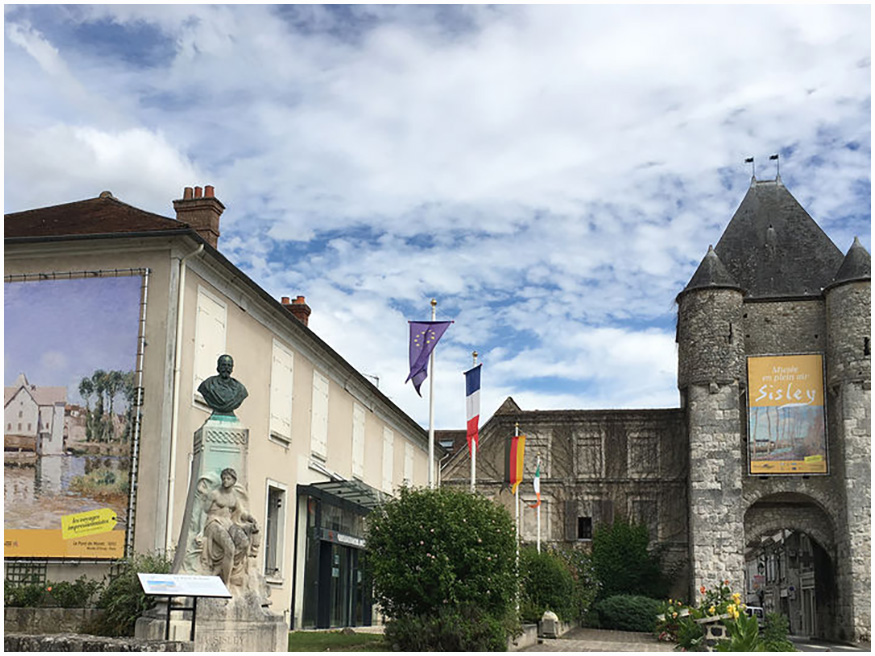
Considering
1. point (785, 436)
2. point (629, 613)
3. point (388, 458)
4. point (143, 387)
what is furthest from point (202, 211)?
point (785, 436)

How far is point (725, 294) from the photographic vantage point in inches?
1425

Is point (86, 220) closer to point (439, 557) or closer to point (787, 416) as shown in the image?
point (439, 557)

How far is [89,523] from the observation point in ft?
48.9

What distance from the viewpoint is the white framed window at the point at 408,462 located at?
3123 cm

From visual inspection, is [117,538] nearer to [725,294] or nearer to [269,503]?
[269,503]

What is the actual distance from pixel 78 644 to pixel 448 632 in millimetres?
7099

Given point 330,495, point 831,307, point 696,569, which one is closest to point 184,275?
point 330,495

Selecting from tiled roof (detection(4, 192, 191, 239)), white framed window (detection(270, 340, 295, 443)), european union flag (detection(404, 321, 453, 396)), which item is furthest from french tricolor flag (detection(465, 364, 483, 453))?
tiled roof (detection(4, 192, 191, 239))

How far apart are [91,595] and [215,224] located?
791cm

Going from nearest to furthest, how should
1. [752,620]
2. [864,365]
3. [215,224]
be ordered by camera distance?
[752,620] < [215,224] < [864,365]

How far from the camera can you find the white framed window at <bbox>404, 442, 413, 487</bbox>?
102 ft

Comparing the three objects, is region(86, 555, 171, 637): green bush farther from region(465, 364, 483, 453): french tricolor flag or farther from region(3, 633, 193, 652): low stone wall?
region(465, 364, 483, 453): french tricolor flag

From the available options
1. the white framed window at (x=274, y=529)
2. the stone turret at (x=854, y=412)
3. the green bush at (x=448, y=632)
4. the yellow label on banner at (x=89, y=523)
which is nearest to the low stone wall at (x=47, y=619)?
the yellow label on banner at (x=89, y=523)

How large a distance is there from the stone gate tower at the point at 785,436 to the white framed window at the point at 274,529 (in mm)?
19444
